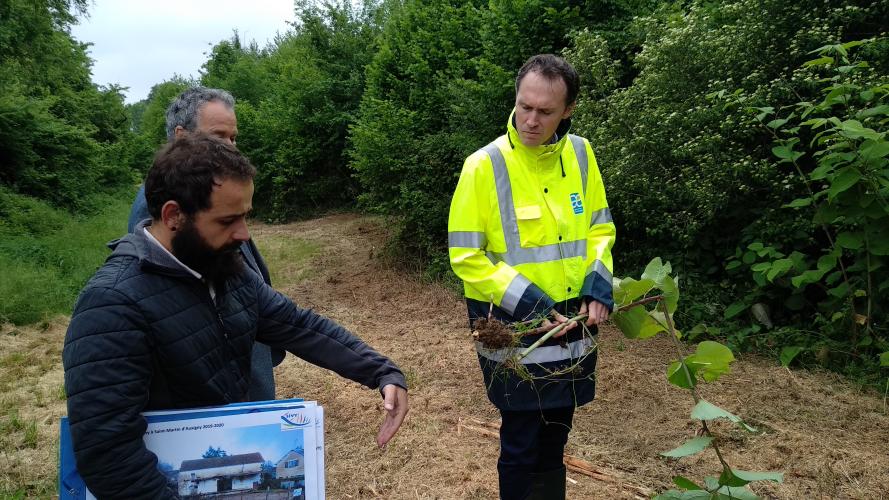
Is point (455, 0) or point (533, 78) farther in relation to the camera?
point (455, 0)

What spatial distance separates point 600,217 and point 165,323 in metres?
1.90

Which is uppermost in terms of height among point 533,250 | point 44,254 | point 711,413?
point 533,250

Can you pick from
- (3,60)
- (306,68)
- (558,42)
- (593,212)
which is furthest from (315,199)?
(593,212)

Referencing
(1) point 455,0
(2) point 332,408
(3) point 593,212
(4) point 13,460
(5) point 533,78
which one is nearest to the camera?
(5) point 533,78

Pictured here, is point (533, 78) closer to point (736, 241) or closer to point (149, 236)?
point (149, 236)

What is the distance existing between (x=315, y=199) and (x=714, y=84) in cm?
1410

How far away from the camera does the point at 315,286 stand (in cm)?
947

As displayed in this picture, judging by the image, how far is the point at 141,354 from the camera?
1.54 metres

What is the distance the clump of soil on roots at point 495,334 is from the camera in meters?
2.25

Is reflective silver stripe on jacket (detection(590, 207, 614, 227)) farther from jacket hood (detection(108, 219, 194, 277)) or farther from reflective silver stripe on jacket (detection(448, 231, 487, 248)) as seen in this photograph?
jacket hood (detection(108, 219, 194, 277))

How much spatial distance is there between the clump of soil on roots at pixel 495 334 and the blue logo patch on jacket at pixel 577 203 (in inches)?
26.4

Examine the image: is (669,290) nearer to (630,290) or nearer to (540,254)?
(630,290)

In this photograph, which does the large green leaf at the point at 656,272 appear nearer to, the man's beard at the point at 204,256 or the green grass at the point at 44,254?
the man's beard at the point at 204,256

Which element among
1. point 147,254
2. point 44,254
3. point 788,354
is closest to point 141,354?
point 147,254
